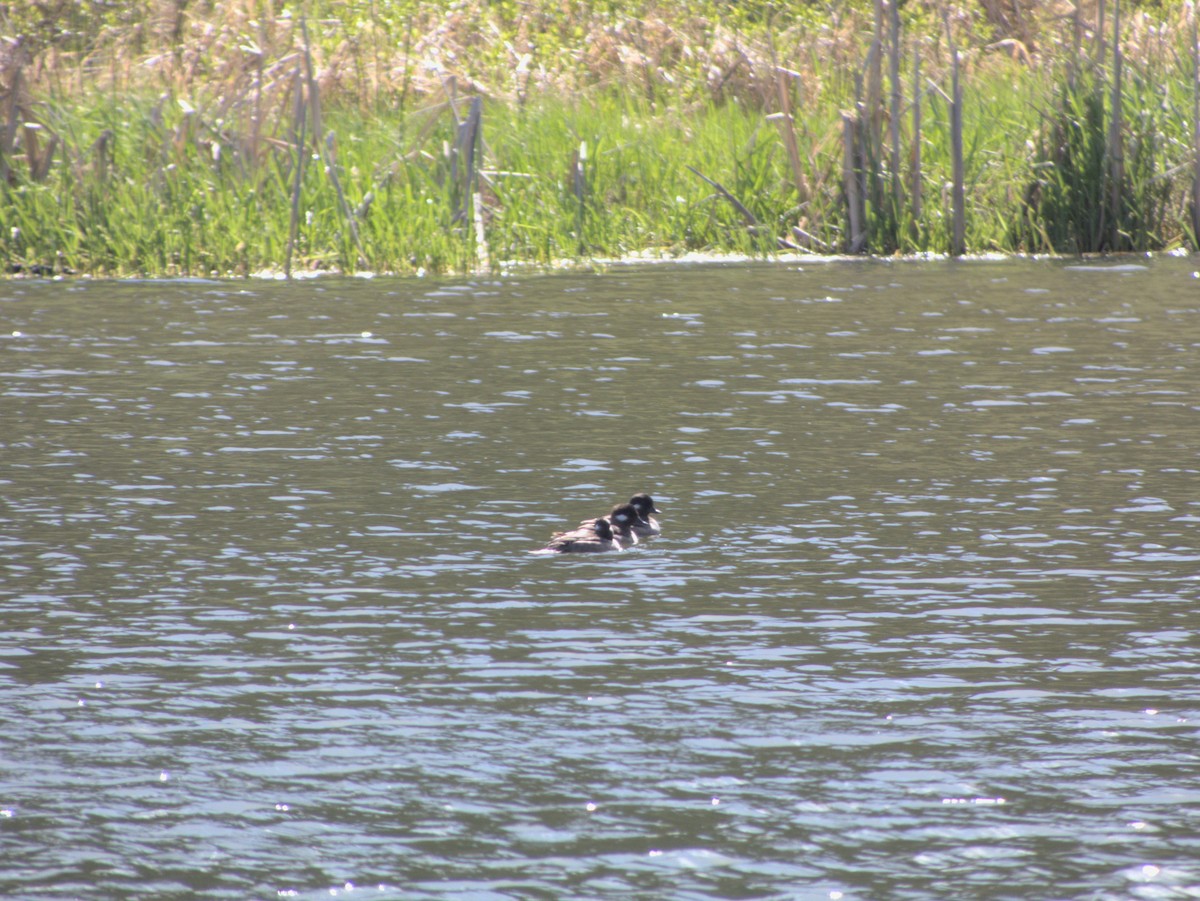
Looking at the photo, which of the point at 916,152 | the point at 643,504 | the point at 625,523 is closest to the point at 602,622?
the point at 625,523

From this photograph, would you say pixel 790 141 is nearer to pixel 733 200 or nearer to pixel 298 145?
pixel 733 200

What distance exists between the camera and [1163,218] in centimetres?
2067

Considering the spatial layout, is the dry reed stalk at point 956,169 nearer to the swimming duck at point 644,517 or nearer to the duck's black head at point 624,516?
the swimming duck at point 644,517

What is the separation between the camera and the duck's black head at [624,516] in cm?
859

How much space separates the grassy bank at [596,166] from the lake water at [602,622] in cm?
512

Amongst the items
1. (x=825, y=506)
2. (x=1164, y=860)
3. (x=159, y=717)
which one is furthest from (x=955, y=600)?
(x=159, y=717)

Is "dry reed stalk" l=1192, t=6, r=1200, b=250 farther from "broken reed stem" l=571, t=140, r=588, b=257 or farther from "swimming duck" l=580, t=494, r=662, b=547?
"swimming duck" l=580, t=494, r=662, b=547

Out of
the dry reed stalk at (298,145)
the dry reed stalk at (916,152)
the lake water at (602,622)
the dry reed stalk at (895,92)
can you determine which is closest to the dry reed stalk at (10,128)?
the dry reed stalk at (298,145)

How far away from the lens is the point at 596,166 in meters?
21.1

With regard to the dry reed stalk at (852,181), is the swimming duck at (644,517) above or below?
below

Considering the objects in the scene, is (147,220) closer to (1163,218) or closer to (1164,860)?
(1163,218)

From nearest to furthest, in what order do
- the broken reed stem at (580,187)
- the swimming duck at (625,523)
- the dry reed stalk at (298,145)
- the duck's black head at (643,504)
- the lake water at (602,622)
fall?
the lake water at (602,622) < the swimming duck at (625,523) < the duck's black head at (643,504) < the dry reed stalk at (298,145) < the broken reed stem at (580,187)

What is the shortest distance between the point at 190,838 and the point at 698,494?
490 cm

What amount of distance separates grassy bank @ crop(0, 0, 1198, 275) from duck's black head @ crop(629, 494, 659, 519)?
1051 cm
